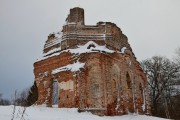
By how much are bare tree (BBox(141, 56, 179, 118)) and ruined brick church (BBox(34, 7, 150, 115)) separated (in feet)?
30.7

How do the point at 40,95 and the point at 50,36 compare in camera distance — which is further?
the point at 50,36

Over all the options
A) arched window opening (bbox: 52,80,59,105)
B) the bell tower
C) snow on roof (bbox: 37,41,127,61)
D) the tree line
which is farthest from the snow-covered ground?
the tree line

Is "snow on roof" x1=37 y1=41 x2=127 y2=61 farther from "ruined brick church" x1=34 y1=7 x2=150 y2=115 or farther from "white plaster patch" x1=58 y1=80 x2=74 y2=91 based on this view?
"white plaster patch" x1=58 y1=80 x2=74 y2=91

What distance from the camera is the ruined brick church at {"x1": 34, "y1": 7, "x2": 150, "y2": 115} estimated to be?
612 inches

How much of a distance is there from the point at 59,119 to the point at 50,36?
8979mm

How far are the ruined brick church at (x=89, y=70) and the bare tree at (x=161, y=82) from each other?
9345 mm

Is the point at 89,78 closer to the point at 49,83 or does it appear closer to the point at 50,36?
the point at 49,83

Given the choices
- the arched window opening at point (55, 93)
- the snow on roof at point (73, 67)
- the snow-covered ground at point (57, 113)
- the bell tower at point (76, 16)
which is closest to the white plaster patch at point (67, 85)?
the arched window opening at point (55, 93)

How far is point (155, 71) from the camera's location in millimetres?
29891

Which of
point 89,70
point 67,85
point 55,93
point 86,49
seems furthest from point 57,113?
point 86,49

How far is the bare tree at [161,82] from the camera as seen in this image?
2883 centimetres

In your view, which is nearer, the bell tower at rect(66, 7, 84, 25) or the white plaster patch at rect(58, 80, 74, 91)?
the white plaster patch at rect(58, 80, 74, 91)

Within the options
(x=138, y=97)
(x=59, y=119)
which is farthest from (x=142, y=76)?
(x=59, y=119)

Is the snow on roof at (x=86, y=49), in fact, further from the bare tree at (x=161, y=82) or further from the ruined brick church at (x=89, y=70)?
the bare tree at (x=161, y=82)
